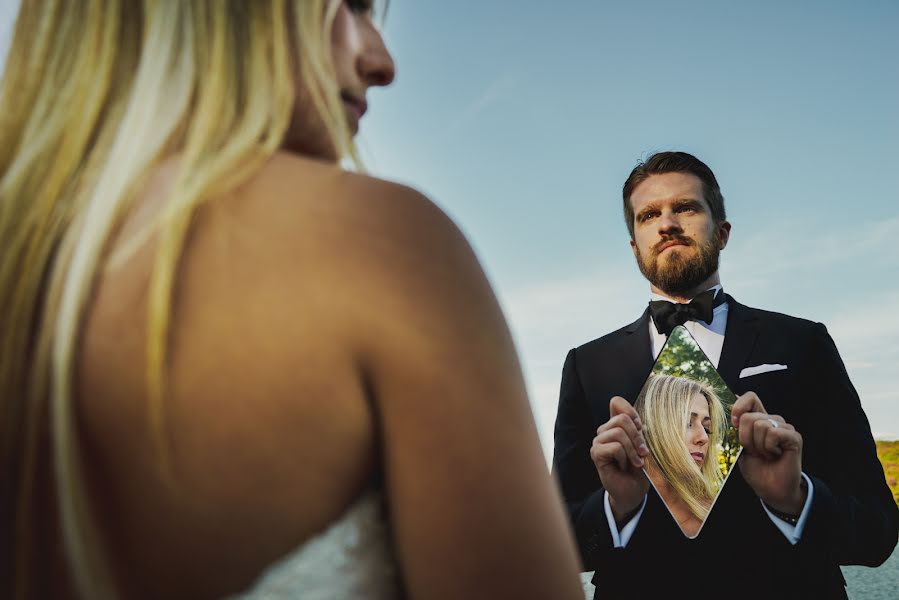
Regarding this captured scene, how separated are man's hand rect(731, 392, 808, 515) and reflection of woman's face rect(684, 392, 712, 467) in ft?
0.62

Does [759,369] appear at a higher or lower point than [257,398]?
lower

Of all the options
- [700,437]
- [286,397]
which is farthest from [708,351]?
[286,397]

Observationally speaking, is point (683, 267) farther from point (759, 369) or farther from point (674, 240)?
point (759, 369)

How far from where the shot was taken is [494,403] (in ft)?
2.29

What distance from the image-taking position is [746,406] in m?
3.04

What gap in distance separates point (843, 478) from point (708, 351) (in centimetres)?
110

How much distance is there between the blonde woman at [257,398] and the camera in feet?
2.21

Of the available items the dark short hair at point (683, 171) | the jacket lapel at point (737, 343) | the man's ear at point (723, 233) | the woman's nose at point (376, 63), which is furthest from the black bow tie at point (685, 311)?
the woman's nose at point (376, 63)

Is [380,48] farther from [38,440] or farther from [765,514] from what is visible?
[765,514]

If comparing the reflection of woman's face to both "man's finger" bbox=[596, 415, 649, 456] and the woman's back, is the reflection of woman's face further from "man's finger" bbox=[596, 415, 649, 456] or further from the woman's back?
the woman's back

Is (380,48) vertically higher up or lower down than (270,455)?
higher up

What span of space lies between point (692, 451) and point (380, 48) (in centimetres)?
291

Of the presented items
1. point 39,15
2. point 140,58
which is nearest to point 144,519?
point 140,58

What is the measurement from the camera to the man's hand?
9.84ft
